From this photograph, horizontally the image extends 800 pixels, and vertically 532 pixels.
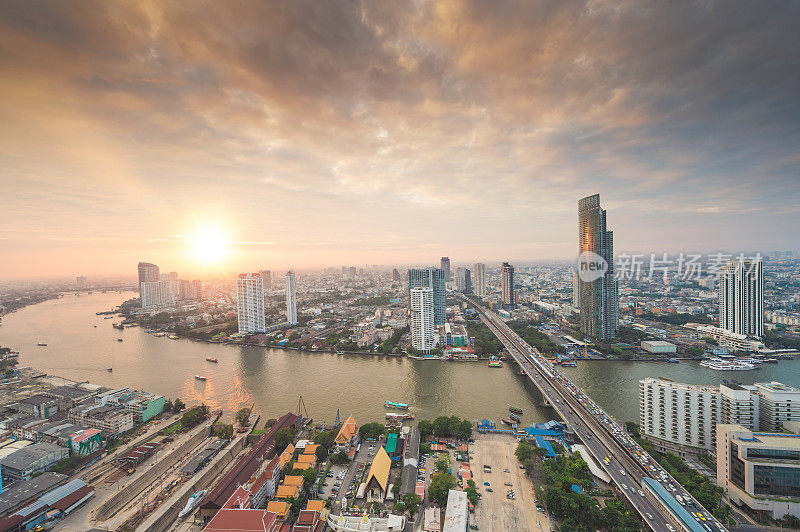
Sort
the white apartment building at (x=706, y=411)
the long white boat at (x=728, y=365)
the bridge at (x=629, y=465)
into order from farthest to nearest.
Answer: the long white boat at (x=728, y=365) < the white apartment building at (x=706, y=411) < the bridge at (x=629, y=465)

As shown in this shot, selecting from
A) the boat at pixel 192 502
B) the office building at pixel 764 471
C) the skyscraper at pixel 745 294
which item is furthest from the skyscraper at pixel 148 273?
the skyscraper at pixel 745 294

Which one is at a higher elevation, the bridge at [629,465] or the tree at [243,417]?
the bridge at [629,465]

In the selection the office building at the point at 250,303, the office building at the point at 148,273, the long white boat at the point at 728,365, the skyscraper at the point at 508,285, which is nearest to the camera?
the long white boat at the point at 728,365

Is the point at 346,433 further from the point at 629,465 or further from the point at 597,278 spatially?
the point at 597,278

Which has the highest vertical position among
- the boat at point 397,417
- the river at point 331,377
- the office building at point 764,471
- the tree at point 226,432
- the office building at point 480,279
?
the office building at point 480,279

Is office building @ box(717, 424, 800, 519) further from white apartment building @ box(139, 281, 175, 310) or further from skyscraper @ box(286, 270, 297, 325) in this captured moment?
white apartment building @ box(139, 281, 175, 310)

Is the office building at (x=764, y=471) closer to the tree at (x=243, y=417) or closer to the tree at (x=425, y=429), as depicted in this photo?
the tree at (x=425, y=429)

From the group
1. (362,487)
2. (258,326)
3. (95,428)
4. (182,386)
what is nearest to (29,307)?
(258,326)

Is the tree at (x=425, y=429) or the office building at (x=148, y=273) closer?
the tree at (x=425, y=429)
